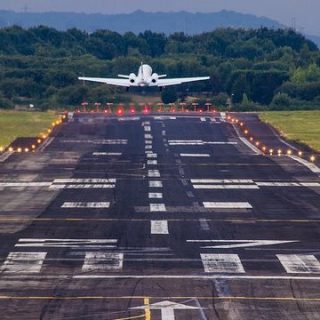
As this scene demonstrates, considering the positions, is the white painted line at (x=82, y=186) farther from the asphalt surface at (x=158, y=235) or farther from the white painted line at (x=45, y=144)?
the white painted line at (x=45, y=144)

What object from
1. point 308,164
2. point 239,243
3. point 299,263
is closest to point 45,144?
point 308,164

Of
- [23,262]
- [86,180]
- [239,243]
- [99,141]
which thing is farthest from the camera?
[99,141]

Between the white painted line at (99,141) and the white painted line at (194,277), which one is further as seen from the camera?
the white painted line at (99,141)

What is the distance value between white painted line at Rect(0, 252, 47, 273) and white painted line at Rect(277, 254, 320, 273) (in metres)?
8.27

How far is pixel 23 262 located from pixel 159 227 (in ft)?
33.0

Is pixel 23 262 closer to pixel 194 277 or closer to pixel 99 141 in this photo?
pixel 194 277

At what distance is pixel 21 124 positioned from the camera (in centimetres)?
11719

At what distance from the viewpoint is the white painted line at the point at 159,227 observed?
5106cm

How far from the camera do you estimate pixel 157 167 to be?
79.9 meters

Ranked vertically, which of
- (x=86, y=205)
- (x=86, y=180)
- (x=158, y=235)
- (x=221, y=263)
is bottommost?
(x=86, y=180)

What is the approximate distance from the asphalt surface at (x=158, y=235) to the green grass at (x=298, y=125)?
12528mm

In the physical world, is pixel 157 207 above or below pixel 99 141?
above

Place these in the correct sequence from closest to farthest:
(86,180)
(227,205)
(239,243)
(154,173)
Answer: (239,243) < (227,205) < (86,180) < (154,173)

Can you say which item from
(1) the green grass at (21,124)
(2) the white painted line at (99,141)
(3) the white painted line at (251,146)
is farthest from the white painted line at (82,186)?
(2) the white painted line at (99,141)
